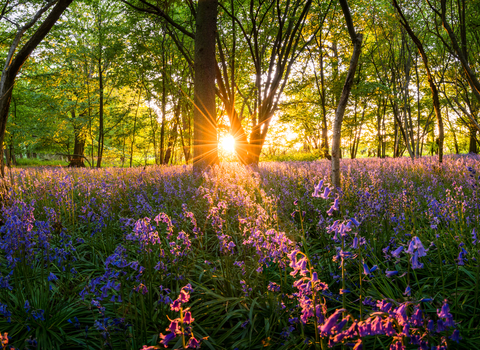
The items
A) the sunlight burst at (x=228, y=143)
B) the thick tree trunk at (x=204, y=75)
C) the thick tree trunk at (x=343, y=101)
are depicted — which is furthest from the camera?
the sunlight burst at (x=228, y=143)

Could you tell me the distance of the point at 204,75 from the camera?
718 cm

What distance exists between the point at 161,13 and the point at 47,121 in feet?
59.9

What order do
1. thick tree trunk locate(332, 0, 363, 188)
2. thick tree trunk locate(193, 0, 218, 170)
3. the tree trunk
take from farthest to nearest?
the tree trunk → thick tree trunk locate(193, 0, 218, 170) → thick tree trunk locate(332, 0, 363, 188)

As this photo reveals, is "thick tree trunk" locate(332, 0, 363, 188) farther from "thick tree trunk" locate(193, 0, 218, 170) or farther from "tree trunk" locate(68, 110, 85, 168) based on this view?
"tree trunk" locate(68, 110, 85, 168)

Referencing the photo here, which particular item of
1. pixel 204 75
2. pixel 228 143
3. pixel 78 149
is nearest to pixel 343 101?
pixel 204 75

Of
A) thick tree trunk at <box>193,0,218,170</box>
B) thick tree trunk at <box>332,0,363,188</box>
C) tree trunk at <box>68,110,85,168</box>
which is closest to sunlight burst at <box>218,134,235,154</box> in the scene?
thick tree trunk at <box>193,0,218,170</box>

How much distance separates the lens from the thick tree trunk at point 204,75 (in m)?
7.04

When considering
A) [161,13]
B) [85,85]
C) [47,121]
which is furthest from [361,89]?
[47,121]

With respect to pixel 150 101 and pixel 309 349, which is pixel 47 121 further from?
pixel 309 349

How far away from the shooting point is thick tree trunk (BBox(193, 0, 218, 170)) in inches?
277

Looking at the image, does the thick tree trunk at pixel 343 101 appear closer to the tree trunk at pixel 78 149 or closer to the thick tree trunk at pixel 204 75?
the thick tree trunk at pixel 204 75

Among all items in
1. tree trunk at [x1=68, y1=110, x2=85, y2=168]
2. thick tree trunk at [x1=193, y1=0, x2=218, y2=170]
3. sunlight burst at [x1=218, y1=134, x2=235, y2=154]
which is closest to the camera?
thick tree trunk at [x1=193, y1=0, x2=218, y2=170]

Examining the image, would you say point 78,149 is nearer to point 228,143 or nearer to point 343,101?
point 228,143

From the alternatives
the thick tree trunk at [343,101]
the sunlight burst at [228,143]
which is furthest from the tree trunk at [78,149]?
the thick tree trunk at [343,101]
